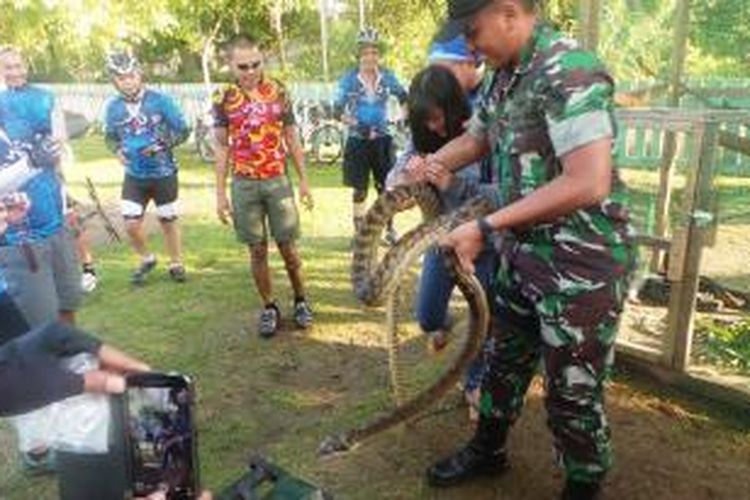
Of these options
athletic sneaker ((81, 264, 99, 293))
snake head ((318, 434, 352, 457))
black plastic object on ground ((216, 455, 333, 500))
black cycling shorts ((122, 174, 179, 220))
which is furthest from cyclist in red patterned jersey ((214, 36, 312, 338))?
black plastic object on ground ((216, 455, 333, 500))

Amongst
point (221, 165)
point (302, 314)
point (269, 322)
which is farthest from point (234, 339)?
point (221, 165)

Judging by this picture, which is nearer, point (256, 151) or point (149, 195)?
point (256, 151)

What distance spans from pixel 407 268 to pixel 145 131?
4700 mm

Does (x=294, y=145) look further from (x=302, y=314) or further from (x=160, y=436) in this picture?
(x=160, y=436)

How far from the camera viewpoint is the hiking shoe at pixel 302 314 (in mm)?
6516

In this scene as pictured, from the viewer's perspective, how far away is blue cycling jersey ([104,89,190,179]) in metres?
7.70

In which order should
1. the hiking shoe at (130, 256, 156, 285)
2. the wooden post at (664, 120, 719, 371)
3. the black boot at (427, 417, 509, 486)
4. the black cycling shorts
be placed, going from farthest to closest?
the hiking shoe at (130, 256, 156, 285) < the black cycling shorts < the wooden post at (664, 120, 719, 371) < the black boot at (427, 417, 509, 486)

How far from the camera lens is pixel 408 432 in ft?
15.5

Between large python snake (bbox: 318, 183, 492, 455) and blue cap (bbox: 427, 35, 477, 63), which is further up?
blue cap (bbox: 427, 35, 477, 63)

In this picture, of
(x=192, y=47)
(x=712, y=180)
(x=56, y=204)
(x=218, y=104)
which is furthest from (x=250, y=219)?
(x=192, y=47)

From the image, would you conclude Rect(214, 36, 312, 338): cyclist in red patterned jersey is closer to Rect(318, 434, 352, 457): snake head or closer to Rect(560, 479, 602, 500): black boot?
Rect(318, 434, 352, 457): snake head

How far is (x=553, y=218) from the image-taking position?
9.87 ft

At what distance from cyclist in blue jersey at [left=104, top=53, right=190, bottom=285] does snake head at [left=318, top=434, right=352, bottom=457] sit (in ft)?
13.2

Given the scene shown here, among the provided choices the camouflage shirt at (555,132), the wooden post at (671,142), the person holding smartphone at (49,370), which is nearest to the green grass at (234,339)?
the person holding smartphone at (49,370)
